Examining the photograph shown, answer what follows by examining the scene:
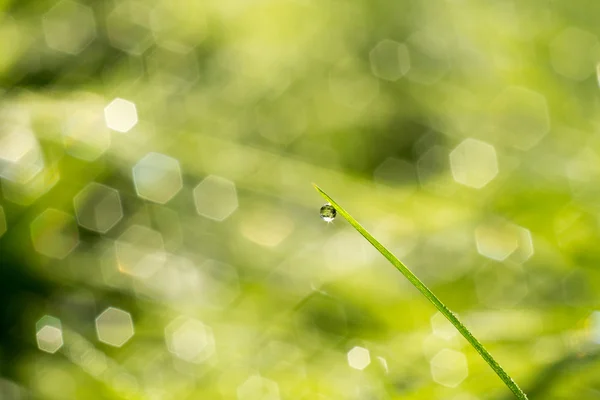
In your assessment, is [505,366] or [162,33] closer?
[505,366]

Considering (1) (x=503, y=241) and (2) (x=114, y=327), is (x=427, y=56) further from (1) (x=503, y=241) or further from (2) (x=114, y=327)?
(2) (x=114, y=327)

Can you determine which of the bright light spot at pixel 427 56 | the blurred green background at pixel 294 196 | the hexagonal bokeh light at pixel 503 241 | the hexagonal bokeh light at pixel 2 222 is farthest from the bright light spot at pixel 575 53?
the hexagonal bokeh light at pixel 2 222

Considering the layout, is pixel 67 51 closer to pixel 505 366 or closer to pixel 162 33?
pixel 162 33

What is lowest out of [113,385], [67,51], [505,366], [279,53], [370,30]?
[113,385]

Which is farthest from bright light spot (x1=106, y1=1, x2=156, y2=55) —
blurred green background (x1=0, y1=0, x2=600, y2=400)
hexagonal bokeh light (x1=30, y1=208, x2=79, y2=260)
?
hexagonal bokeh light (x1=30, y1=208, x2=79, y2=260)

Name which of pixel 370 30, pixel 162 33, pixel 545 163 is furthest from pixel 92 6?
pixel 545 163

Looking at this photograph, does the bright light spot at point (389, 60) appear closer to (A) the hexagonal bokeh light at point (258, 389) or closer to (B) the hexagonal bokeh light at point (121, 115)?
(B) the hexagonal bokeh light at point (121, 115)
